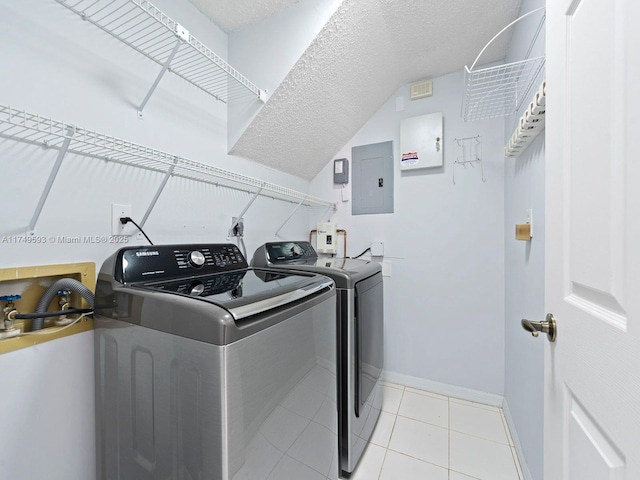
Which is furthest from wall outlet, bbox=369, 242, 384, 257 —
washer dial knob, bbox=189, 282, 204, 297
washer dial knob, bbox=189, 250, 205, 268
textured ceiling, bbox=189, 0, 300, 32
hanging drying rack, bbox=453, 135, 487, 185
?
textured ceiling, bbox=189, 0, 300, 32

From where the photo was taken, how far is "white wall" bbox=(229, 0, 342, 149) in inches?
64.2

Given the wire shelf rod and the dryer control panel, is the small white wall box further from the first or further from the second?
the dryer control panel

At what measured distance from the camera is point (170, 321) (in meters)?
0.78

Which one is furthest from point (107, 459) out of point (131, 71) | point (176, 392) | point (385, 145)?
point (385, 145)

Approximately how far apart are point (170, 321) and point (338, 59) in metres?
1.90

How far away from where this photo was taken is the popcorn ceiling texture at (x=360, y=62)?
5.61 feet

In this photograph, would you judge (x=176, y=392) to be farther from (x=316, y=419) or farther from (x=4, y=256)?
(x=4, y=256)

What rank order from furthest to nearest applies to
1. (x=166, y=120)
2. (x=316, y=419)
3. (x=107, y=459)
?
1. (x=166, y=120)
2. (x=316, y=419)
3. (x=107, y=459)

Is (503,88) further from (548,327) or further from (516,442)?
(516,442)

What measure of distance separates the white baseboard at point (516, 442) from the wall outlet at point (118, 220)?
237cm

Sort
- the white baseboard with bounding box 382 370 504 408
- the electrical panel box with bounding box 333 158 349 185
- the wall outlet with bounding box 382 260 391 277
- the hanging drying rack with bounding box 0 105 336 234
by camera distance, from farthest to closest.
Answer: the electrical panel box with bounding box 333 158 349 185, the wall outlet with bounding box 382 260 391 277, the white baseboard with bounding box 382 370 504 408, the hanging drying rack with bounding box 0 105 336 234

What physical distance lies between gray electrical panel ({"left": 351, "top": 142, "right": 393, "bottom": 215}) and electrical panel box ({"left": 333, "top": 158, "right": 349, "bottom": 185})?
0.21 feet

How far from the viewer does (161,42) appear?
131 cm

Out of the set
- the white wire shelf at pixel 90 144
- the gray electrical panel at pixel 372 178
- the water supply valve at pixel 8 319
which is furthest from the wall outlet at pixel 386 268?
the water supply valve at pixel 8 319
